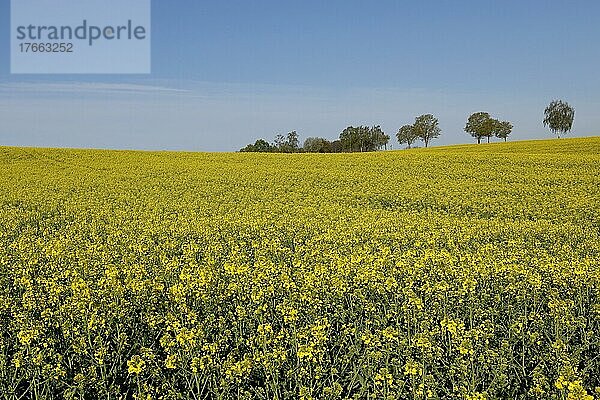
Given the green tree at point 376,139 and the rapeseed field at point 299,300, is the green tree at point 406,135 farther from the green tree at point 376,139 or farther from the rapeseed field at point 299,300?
the rapeseed field at point 299,300

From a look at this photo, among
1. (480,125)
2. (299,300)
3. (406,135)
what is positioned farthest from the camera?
(406,135)

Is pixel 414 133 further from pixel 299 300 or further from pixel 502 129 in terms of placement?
pixel 299 300

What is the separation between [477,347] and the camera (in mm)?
5109

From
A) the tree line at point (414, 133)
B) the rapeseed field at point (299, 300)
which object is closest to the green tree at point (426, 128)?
the tree line at point (414, 133)

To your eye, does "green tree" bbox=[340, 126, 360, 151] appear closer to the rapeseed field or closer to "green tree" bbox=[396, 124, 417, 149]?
"green tree" bbox=[396, 124, 417, 149]

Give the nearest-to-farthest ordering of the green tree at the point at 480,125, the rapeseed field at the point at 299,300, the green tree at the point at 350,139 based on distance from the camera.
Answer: the rapeseed field at the point at 299,300
the green tree at the point at 480,125
the green tree at the point at 350,139

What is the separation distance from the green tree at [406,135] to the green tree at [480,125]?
8.61m

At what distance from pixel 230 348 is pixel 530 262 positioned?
193 inches

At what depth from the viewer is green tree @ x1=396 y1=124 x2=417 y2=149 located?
86.8 metres

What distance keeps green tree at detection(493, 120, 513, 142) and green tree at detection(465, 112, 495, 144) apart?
0.73 m

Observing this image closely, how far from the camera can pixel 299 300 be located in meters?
6.43

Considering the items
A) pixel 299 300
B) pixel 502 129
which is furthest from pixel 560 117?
pixel 299 300

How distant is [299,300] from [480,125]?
254 ft

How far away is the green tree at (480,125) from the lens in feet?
257
